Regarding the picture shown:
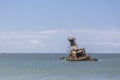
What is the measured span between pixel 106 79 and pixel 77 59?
4387cm

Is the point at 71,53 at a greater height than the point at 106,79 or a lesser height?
greater

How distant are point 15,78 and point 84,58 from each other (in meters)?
45.8

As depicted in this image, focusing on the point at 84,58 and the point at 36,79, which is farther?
the point at 84,58

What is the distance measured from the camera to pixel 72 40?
305ft

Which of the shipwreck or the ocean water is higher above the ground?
the shipwreck

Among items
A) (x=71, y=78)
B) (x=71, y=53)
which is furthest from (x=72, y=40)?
(x=71, y=78)

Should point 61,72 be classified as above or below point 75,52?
below

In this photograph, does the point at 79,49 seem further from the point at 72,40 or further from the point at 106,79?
the point at 106,79

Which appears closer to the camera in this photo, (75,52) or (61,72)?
(61,72)

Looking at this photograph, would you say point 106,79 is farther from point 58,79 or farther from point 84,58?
point 84,58

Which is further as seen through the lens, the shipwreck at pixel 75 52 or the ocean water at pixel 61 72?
the shipwreck at pixel 75 52

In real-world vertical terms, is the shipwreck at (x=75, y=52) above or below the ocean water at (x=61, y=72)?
above

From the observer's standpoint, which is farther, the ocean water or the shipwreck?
the shipwreck

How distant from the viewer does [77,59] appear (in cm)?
9075
